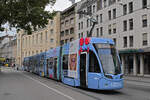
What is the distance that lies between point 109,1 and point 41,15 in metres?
17.8

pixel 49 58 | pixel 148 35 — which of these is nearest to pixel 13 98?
pixel 49 58

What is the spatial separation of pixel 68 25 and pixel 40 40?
18723 mm

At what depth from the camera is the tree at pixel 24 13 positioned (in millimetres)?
25891

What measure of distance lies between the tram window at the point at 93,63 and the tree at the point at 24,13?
46.9 feet

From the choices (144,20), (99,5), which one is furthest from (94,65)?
(99,5)

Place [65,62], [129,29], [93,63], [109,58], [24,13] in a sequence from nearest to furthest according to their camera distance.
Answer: [109,58]
[93,63]
[65,62]
[24,13]
[129,29]

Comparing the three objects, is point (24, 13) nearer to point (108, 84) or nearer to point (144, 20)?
point (108, 84)

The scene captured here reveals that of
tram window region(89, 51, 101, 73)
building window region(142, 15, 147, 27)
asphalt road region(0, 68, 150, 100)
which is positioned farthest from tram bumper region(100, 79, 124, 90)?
building window region(142, 15, 147, 27)

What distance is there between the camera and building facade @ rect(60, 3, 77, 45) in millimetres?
56378

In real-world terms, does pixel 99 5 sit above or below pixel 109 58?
above

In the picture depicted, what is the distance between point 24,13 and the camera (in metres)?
26.2

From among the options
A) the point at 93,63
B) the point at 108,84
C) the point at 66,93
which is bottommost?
the point at 66,93

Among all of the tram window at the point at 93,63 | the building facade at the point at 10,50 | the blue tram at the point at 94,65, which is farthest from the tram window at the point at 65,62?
the building facade at the point at 10,50

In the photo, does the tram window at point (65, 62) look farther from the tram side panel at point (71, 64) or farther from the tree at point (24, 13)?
the tree at point (24, 13)
